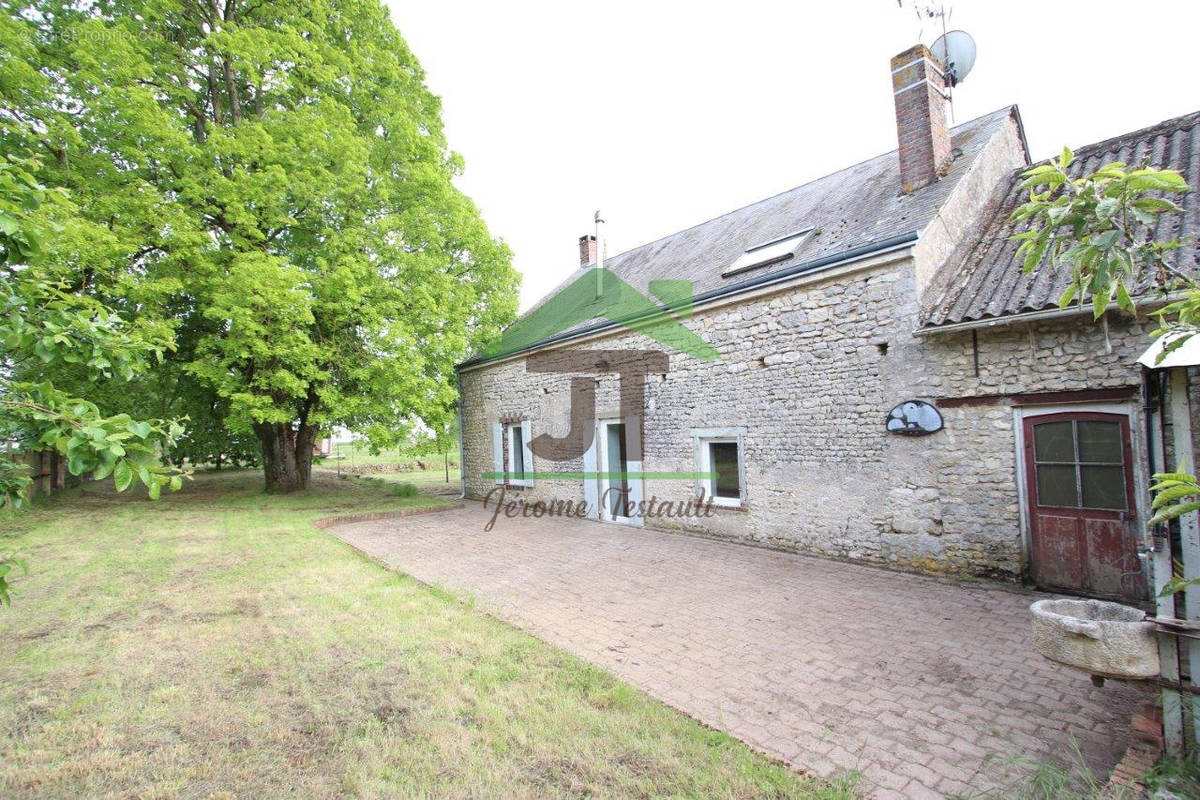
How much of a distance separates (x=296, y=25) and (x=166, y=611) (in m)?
13.0

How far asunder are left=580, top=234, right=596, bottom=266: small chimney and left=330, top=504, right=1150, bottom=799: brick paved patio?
12.0m

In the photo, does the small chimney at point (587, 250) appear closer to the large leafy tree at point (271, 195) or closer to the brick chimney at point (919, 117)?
the large leafy tree at point (271, 195)

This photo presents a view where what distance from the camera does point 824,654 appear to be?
4652 millimetres

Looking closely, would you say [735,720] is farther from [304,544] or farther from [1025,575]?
[304,544]

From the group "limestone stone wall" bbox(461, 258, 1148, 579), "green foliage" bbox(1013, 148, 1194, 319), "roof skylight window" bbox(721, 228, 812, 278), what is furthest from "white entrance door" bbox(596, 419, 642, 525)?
"green foliage" bbox(1013, 148, 1194, 319)

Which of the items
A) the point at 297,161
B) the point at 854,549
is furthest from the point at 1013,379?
the point at 297,161

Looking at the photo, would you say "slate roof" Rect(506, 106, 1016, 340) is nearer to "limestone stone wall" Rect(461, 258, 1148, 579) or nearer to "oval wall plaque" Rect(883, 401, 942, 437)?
"limestone stone wall" Rect(461, 258, 1148, 579)

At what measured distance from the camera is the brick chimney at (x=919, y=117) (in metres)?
8.26

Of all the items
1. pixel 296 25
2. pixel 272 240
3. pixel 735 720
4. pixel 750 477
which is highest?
pixel 296 25

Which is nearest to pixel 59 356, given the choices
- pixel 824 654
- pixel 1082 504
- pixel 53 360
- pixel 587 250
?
pixel 53 360

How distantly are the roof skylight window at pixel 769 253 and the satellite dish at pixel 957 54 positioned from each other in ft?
12.1

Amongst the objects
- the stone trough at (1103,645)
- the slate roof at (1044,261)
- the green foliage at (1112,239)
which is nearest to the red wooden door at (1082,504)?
the slate roof at (1044,261)

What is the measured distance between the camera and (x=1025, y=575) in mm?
6102

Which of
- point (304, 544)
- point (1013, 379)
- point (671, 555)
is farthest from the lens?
point (304, 544)
